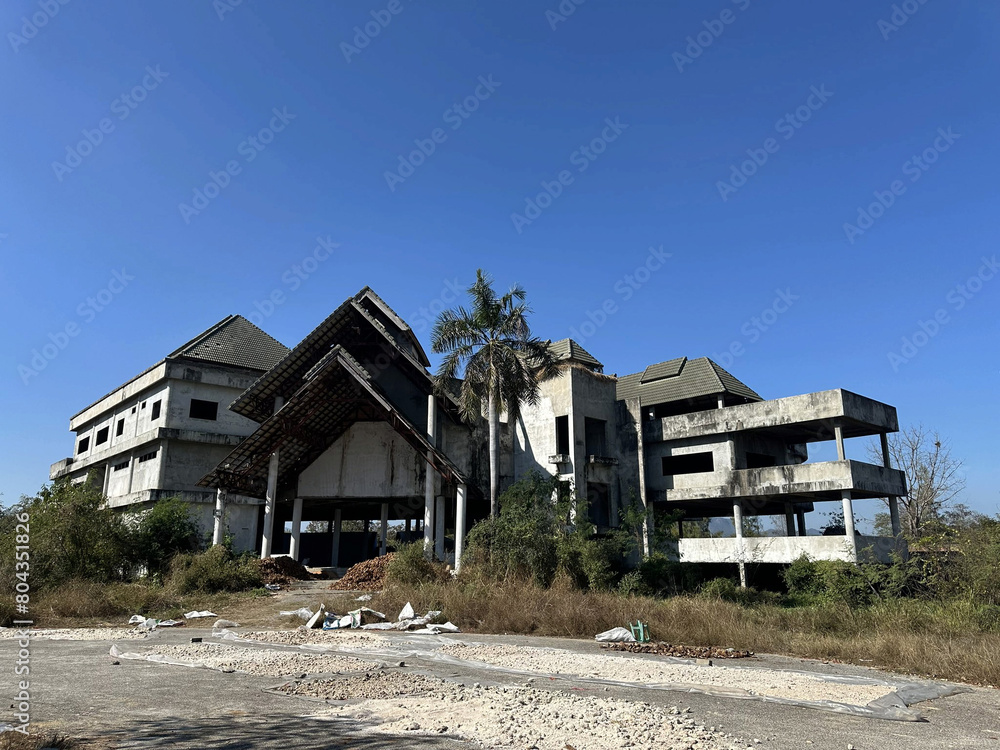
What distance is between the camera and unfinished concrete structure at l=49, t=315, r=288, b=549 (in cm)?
3328

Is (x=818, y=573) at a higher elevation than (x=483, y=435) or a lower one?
lower

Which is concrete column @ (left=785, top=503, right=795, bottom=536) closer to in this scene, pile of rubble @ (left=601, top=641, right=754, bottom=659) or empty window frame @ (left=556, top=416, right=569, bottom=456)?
empty window frame @ (left=556, top=416, right=569, bottom=456)

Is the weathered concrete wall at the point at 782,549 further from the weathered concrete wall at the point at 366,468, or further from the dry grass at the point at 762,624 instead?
the weathered concrete wall at the point at 366,468

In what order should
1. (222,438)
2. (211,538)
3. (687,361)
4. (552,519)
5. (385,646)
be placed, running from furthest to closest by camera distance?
(687,361) < (222,438) < (211,538) < (552,519) < (385,646)

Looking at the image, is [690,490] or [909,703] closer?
[909,703]

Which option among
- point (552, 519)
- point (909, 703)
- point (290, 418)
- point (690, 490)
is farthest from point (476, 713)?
point (690, 490)

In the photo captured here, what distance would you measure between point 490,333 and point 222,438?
17.5 metres

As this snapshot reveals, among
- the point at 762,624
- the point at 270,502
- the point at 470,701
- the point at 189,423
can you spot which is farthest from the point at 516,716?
the point at 189,423

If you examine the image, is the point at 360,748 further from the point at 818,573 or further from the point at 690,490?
the point at 690,490

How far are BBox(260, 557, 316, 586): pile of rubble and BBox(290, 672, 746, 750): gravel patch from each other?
56.3 ft

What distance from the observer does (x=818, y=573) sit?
26047mm

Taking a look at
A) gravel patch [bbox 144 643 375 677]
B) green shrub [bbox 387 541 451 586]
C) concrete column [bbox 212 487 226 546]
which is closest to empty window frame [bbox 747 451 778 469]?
green shrub [bbox 387 541 451 586]

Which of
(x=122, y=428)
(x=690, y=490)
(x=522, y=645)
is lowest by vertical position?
(x=522, y=645)

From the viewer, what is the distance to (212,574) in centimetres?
2259
